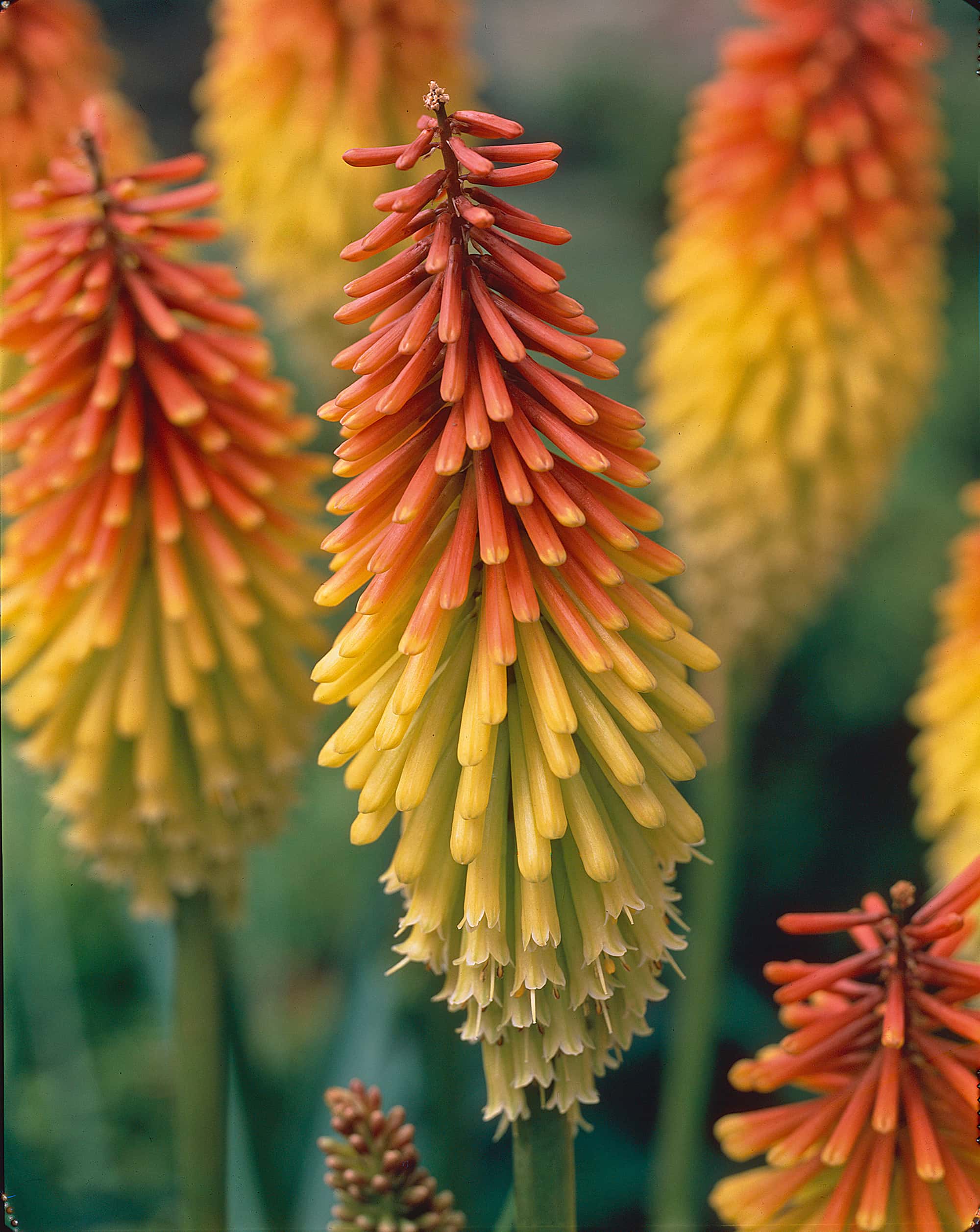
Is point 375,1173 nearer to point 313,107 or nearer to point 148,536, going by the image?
point 148,536

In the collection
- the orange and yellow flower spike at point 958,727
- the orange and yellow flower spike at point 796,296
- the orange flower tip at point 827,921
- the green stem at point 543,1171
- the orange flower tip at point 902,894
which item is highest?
the orange and yellow flower spike at point 796,296

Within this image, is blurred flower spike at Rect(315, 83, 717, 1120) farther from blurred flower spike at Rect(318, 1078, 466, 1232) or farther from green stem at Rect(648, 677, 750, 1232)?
green stem at Rect(648, 677, 750, 1232)

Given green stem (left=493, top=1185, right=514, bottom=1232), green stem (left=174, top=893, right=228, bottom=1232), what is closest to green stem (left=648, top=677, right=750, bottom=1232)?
green stem (left=493, top=1185, right=514, bottom=1232)

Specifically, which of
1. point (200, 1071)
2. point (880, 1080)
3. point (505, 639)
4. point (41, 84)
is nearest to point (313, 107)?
point (41, 84)

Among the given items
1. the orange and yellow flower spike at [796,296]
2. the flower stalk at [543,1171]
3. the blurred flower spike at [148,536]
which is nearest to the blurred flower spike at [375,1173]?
the flower stalk at [543,1171]

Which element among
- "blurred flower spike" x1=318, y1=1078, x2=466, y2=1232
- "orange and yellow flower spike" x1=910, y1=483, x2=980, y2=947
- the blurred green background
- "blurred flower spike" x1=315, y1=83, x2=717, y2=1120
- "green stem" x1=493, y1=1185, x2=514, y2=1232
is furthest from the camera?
the blurred green background

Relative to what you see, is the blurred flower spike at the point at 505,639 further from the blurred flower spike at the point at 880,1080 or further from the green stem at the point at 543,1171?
the blurred flower spike at the point at 880,1080
